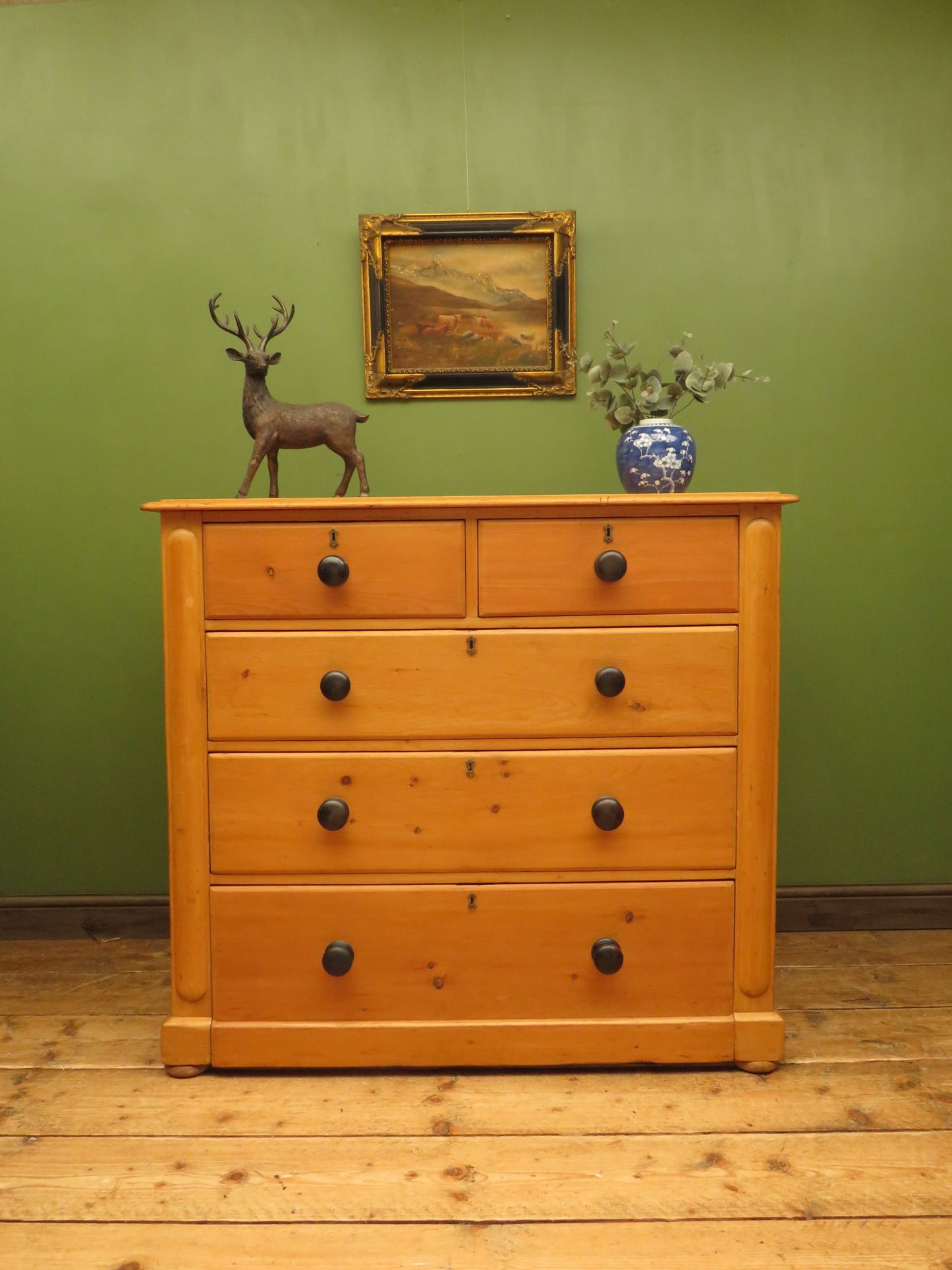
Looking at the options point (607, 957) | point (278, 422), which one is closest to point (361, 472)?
point (278, 422)

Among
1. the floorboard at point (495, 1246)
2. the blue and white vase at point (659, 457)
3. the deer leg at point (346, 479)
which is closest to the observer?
the floorboard at point (495, 1246)

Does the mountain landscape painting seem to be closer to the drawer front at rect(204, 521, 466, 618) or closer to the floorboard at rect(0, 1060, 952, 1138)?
the drawer front at rect(204, 521, 466, 618)

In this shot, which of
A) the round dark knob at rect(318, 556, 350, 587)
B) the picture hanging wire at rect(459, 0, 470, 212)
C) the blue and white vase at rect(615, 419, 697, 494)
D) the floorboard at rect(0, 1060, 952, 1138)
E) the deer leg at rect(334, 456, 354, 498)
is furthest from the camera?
the picture hanging wire at rect(459, 0, 470, 212)

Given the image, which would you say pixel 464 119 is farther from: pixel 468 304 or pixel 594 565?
pixel 594 565

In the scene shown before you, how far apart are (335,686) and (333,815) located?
0.79 feet

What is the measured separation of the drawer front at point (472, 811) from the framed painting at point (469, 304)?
107 cm

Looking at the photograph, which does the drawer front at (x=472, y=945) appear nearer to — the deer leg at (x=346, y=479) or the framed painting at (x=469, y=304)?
the deer leg at (x=346, y=479)

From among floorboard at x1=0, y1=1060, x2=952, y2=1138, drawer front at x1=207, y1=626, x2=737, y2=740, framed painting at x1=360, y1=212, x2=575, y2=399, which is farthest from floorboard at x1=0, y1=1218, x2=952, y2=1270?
framed painting at x1=360, y1=212, x2=575, y2=399

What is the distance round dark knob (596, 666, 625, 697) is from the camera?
160cm

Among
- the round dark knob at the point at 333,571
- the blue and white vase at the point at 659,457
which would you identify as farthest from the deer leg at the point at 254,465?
the blue and white vase at the point at 659,457

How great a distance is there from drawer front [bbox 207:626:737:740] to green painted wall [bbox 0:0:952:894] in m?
0.75

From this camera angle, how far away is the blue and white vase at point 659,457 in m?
1.71

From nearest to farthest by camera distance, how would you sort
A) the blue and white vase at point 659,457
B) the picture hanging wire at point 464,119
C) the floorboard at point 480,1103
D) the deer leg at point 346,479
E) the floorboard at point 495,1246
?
the floorboard at point 495,1246
the floorboard at point 480,1103
the blue and white vase at point 659,457
the deer leg at point 346,479
the picture hanging wire at point 464,119

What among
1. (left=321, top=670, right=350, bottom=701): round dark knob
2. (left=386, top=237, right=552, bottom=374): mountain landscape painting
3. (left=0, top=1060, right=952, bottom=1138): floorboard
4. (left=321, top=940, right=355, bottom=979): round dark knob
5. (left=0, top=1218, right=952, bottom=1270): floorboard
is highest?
(left=386, top=237, right=552, bottom=374): mountain landscape painting
